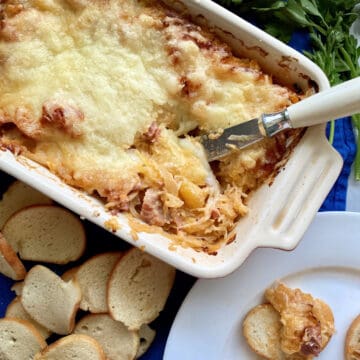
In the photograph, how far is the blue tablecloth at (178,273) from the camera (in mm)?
2748

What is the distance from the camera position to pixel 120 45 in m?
2.35

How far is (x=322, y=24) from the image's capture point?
8.96 ft

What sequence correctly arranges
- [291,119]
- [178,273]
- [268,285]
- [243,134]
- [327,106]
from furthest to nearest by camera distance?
1. [178,273]
2. [268,285]
3. [243,134]
4. [291,119]
5. [327,106]

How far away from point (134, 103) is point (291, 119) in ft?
2.06

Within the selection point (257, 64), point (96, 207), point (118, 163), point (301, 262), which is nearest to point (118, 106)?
point (118, 163)

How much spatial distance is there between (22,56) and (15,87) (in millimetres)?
126

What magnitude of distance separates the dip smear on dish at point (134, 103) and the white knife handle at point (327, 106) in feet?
0.49

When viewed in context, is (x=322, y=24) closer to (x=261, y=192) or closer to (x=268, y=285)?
(x=261, y=192)

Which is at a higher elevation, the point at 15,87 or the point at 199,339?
the point at 15,87

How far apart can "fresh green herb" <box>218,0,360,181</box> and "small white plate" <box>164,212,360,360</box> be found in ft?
1.12

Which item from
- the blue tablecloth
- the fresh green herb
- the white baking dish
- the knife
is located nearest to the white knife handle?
the knife

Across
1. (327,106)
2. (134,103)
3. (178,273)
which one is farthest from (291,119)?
(178,273)

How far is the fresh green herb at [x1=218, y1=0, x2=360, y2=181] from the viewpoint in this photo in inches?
104

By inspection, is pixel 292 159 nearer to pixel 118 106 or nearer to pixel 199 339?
pixel 118 106
